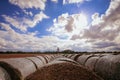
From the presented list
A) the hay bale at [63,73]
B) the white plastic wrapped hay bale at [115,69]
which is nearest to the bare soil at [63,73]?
the hay bale at [63,73]

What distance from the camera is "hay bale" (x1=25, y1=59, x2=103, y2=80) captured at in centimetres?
580

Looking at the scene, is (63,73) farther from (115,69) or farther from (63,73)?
(115,69)

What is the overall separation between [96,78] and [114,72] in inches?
A: 23.6

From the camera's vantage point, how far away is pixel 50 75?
234 inches

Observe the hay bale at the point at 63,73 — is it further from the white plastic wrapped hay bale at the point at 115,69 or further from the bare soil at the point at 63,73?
the white plastic wrapped hay bale at the point at 115,69

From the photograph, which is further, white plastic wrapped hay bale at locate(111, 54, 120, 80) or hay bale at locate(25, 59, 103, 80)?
hay bale at locate(25, 59, 103, 80)

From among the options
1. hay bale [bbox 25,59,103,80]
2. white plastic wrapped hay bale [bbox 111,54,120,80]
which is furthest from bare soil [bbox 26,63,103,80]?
white plastic wrapped hay bale [bbox 111,54,120,80]

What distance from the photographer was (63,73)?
5902 mm

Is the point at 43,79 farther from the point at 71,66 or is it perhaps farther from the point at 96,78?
the point at 96,78

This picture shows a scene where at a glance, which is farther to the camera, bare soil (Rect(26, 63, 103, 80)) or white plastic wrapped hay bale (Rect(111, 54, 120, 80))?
bare soil (Rect(26, 63, 103, 80))

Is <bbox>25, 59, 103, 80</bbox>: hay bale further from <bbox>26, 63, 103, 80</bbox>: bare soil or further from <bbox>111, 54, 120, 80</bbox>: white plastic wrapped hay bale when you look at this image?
<bbox>111, 54, 120, 80</bbox>: white plastic wrapped hay bale

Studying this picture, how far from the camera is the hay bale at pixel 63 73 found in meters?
5.80

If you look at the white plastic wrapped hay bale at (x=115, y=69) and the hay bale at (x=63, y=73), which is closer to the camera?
the white plastic wrapped hay bale at (x=115, y=69)

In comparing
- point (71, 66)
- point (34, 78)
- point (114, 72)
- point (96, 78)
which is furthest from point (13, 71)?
point (114, 72)
